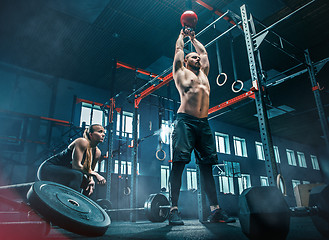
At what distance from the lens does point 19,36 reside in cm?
579

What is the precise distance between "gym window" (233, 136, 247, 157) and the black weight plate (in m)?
11.3

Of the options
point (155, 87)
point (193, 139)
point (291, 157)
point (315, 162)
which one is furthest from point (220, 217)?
point (315, 162)

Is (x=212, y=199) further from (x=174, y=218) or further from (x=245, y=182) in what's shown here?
(x=245, y=182)

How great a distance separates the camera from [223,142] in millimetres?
11805

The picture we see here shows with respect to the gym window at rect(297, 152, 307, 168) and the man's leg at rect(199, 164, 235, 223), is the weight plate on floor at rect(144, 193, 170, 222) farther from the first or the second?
the gym window at rect(297, 152, 307, 168)

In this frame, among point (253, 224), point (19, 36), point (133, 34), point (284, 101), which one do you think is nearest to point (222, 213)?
point (253, 224)

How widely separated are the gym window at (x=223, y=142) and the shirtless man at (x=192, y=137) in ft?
32.2

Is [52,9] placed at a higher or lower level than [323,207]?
higher

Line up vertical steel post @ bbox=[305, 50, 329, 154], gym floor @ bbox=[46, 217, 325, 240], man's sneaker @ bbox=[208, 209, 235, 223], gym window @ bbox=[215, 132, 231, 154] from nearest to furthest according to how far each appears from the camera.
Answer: gym floor @ bbox=[46, 217, 325, 240]
man's sneaker @ bbox=[208, 209, 235, 223]
vertical steel post @ bbox=[305, 50, 329, 154]
gym window @ bbox=[215, 132, 231, 154]

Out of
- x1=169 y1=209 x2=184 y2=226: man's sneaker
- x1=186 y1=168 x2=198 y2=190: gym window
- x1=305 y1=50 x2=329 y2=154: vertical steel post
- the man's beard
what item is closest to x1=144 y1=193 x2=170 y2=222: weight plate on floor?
x1=169 y1=209 x2=184 y2=226: man's sneaker

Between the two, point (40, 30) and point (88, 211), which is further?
point (40, 30)

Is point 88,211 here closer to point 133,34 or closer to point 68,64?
point 133,34

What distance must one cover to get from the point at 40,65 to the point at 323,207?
7.93m

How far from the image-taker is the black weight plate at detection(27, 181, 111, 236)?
122 cm
